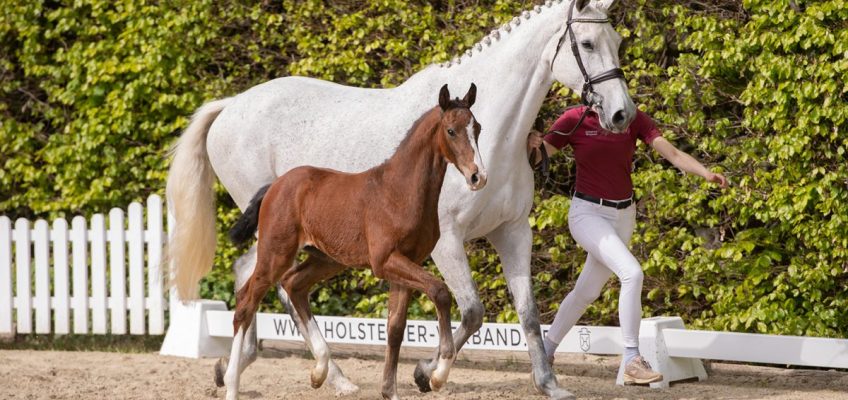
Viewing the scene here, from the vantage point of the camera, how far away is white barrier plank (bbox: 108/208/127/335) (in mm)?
8219

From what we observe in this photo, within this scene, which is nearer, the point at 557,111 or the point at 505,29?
the point at 505,29

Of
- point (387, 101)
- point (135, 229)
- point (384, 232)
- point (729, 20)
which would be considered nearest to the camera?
point (384, 232)

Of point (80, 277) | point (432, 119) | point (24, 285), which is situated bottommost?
point (24, 285)

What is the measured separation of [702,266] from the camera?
6887 millimetres

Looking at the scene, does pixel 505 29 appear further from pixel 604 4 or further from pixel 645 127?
pixel 645 127

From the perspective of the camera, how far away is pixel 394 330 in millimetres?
5207

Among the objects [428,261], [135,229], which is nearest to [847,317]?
[428,261]

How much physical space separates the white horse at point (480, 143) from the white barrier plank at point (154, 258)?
3.87ft

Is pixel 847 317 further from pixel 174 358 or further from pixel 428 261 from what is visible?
pixel 174 358

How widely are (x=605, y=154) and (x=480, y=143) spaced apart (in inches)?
24.9

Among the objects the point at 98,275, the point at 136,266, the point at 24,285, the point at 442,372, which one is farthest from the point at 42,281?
the point at 442,372

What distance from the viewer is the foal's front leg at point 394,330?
5.21m

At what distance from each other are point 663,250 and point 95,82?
4455 mm

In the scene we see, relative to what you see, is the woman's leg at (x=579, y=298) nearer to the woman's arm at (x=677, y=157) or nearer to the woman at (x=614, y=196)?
the woman at (x=614, y=196)
